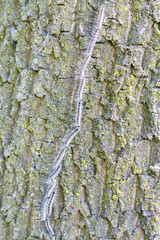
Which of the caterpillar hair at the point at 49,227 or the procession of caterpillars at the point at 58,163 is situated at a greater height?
the procession of caterpillars at the point at 58,163

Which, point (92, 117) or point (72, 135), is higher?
point (92, 117)

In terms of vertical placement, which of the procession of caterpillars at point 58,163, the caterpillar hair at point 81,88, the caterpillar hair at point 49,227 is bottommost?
the caterpillar hair at point 49,227

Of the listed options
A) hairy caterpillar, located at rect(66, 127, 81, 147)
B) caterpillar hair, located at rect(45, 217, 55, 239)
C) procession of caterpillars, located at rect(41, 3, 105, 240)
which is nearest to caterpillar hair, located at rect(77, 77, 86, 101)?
procession of caterpillars, located at rect(41, 3, 105, 240)

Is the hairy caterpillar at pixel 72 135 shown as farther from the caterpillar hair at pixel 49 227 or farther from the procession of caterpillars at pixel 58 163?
the caterpillar hair at pixel 49 227

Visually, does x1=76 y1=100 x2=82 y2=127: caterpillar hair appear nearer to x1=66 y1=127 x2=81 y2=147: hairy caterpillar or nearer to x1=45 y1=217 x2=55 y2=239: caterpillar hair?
x1=66 y1=127 x2=81 y2=147: hairy caterpillar

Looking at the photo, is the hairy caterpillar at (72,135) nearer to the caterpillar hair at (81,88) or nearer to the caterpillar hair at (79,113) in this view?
the caterpillar hair at (79,113)

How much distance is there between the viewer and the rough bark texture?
4.53 feet

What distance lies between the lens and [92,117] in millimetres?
1434

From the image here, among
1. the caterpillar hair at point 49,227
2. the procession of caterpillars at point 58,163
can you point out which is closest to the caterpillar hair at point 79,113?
the procession of caterpillars at point 58,163

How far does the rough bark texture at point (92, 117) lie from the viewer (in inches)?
54.4

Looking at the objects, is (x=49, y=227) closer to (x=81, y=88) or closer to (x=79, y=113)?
(x=79, y=113)

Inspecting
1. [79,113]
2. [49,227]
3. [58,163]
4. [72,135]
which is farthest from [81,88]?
[49,227]

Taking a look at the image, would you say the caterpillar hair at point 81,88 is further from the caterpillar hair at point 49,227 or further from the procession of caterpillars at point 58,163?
the caterpillar hair at point 49,227

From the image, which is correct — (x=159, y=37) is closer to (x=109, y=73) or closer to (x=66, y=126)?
(x=109, y=73)
